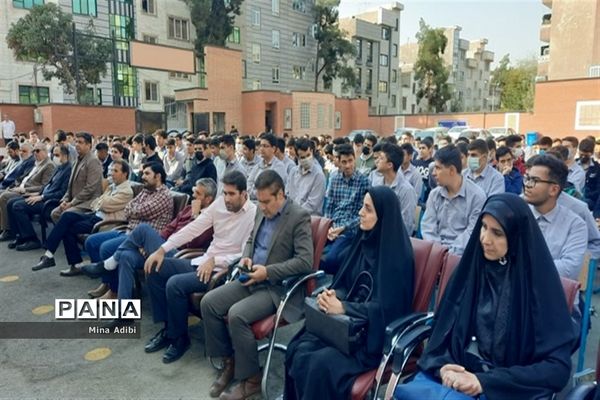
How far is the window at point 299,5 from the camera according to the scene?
1452 inches

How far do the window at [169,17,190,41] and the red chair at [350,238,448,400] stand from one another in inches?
1236

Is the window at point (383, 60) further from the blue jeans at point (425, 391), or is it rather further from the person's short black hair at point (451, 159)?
the blue jeans at point (425, 391)

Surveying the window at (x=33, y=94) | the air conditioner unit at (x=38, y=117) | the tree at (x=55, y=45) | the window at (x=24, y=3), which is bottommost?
the air conditioner unit at (x=38, y=117)

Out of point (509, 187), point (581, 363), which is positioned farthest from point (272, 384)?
point (509, 187)

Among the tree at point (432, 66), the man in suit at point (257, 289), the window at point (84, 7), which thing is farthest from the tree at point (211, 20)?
the man in suit at point (257, 289)

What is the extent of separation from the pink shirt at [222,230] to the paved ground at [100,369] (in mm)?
790

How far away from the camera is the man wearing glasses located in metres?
2.83

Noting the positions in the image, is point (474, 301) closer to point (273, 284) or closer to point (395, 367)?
point (395, 367)

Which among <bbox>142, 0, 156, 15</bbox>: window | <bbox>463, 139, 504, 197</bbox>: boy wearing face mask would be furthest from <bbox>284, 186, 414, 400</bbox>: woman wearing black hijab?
<bbox>142, 0, 156, 15</bbox>: window

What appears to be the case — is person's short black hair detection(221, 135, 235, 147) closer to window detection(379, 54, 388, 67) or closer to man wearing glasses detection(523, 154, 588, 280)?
man wearing glasses detection(523, 154, 588, 280)

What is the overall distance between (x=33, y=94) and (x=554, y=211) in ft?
92.3

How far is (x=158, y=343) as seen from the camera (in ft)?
11.8

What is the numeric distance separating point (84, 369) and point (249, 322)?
1.44 metres

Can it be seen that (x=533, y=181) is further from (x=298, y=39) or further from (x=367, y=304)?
(x=298, y=39)
